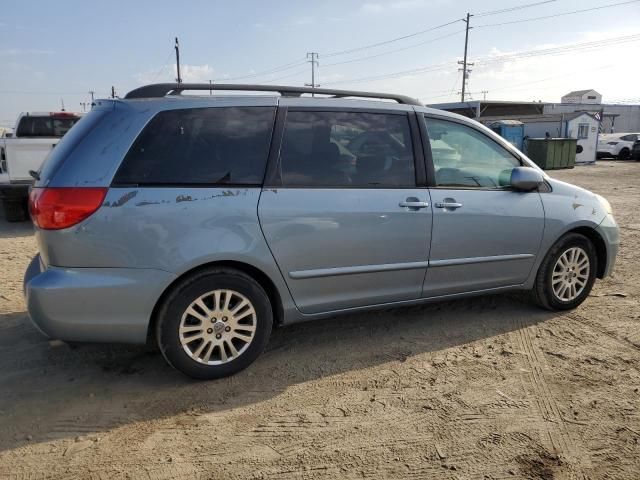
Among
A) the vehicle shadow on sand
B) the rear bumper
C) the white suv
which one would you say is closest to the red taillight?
the rear bumper

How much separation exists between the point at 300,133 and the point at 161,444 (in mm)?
2092

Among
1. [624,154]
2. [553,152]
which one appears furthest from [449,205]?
[624,154]

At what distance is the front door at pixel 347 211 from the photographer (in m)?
3.41

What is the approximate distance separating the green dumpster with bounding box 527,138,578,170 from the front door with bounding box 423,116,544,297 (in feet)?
70.6

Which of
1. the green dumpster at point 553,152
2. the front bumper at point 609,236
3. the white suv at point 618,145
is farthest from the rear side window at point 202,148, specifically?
the white suv at point 618,145

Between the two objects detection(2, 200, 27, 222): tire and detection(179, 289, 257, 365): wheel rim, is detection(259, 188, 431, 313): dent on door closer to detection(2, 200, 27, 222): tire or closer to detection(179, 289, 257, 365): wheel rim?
detection(179, 289, 257, 365): wheel rim

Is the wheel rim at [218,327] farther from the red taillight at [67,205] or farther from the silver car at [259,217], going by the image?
the red taillight at [67,205]

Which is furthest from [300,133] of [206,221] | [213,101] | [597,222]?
[597,222]

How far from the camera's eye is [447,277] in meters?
4.04

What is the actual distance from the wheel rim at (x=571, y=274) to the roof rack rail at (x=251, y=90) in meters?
1.88

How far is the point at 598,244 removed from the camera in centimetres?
473

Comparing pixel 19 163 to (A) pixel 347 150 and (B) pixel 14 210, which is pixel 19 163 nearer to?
(B) pixel 14 210

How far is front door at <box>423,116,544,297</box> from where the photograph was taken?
12.9 ft

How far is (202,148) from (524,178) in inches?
99.3
